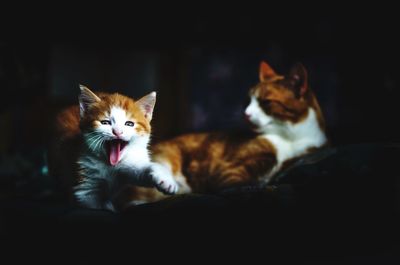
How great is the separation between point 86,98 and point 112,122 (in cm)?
7

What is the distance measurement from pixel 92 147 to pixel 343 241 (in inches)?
20.5

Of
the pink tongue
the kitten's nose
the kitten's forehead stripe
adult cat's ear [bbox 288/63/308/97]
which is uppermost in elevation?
adult cat's ear [bbox 288/63/308/97]

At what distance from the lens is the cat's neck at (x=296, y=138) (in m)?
1.26

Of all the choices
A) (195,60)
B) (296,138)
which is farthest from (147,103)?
(195,60)

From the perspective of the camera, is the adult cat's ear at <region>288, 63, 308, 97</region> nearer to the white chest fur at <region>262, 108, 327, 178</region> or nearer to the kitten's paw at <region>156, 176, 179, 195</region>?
the white chest fur at <region>262, 108, 327, 178</region>

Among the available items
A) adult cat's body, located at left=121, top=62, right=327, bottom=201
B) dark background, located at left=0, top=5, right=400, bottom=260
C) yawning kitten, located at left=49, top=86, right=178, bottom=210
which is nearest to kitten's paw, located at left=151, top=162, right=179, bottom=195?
yawning kitten, located at left=49, top=86, right=178, bottom=210

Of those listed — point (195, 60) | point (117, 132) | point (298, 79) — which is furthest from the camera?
point (195, 60)

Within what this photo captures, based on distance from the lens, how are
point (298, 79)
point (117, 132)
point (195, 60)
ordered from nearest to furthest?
1. point (117, 132)
2. point (298, 79)
3. point (195, 60)

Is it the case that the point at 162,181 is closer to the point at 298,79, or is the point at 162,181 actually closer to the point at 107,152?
the point at 107,152

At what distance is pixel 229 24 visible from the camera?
2.10 meters

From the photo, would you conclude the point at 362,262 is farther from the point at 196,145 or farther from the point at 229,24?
the point at 229,24

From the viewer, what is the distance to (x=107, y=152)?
794 mm

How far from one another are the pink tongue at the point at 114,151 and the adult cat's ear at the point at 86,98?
3.1 inches

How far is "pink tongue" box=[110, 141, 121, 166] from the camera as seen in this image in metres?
0.79
